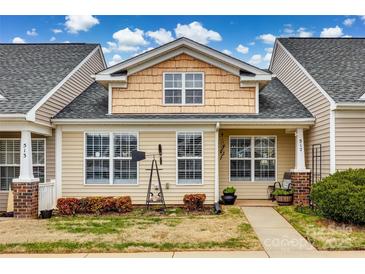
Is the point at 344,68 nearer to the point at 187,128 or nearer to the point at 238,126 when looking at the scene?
the point at 238,126

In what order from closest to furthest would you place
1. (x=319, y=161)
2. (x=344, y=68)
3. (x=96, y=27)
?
(x=319, y=161) < (x=344, y=68) < (x=96, y=27)

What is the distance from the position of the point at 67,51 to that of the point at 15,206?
26.2 ft

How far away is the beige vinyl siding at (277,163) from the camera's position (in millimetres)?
15328

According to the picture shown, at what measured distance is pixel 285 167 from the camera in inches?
603

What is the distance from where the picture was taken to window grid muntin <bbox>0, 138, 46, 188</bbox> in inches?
555

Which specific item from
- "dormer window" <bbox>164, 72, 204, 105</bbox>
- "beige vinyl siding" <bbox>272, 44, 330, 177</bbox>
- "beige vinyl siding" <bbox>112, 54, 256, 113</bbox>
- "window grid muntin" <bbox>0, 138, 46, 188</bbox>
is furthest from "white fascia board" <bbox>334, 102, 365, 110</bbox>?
"window grid muntin" <bbox>0, 138, 46, 188</bbox>

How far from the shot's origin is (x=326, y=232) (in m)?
9.57

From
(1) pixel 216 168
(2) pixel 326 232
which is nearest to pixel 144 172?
(1) pixel 216 168

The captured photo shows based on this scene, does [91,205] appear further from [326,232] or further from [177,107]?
[326,232]

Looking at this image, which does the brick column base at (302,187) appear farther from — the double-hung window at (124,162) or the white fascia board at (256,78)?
the double-hung window at (124,162)

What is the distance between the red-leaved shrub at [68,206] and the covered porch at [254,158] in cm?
519

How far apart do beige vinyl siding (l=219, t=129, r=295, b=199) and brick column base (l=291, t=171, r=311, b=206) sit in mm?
1555

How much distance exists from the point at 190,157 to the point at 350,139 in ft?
16.0

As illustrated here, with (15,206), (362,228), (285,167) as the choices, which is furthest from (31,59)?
(362,228)
